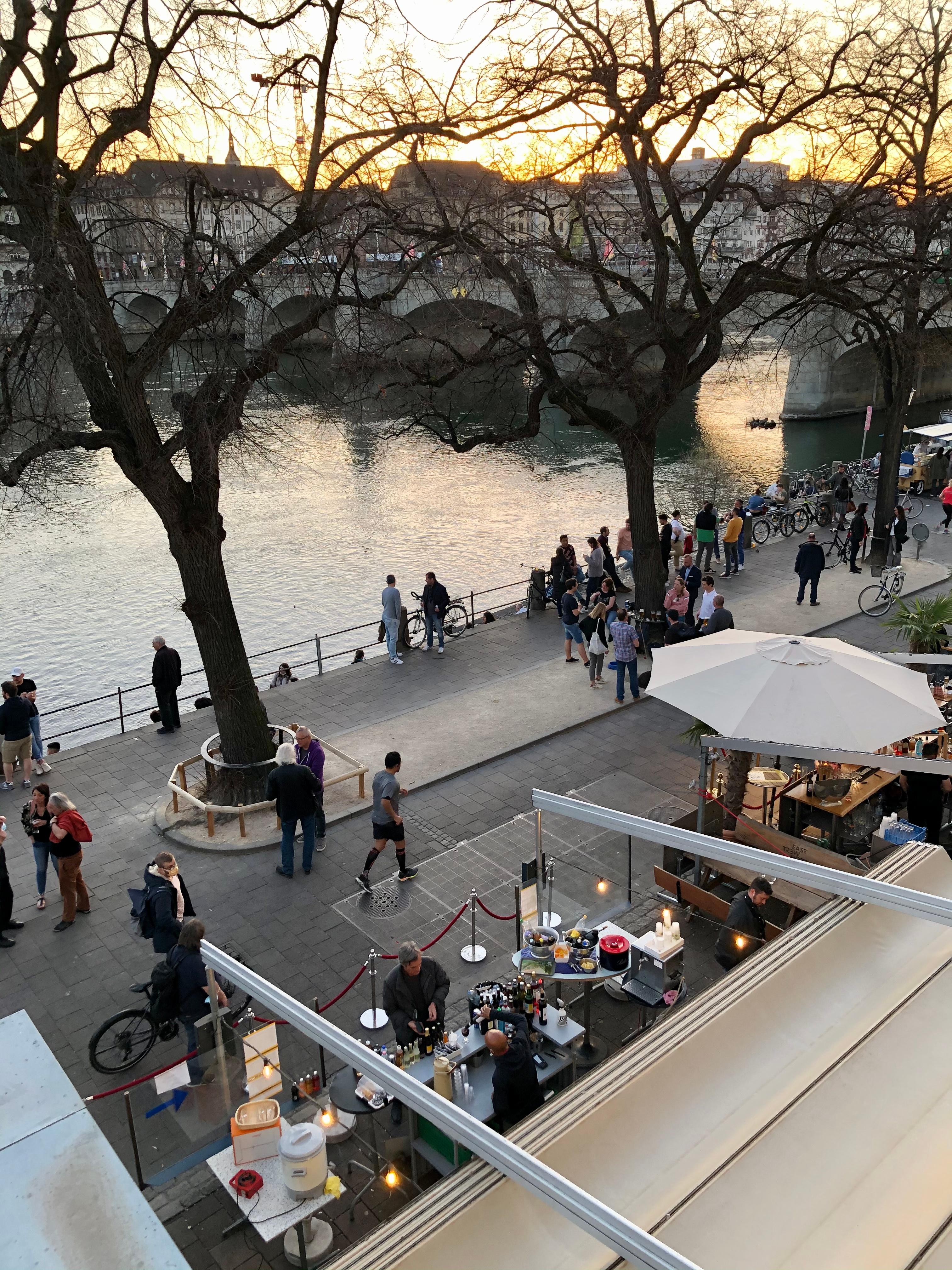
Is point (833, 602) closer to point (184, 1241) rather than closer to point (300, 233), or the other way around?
point (300, 233)

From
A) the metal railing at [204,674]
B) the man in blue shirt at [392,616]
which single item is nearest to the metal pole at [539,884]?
the metal railing at [204,674]

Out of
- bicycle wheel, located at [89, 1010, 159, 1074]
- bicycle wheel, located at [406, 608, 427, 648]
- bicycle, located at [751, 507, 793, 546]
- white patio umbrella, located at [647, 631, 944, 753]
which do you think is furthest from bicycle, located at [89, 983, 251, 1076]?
bicycle, located at [751, 507, 793, 546]

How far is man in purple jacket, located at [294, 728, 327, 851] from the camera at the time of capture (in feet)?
35.7

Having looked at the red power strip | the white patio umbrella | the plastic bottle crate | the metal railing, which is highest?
the white patio umbrella

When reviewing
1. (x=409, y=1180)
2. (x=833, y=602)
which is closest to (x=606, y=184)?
(x=833, y=602)

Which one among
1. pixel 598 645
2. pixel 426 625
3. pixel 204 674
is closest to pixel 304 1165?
pixel 598 645

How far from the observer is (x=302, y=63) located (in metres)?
10.1

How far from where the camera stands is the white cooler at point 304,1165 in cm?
474

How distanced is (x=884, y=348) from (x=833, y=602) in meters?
6.07

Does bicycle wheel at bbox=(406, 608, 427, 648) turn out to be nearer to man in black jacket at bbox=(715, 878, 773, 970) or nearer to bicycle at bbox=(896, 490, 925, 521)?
man in black jacket at bbox=(715, 878, 773, 970)

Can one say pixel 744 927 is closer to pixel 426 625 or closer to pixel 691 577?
pixel 426 625

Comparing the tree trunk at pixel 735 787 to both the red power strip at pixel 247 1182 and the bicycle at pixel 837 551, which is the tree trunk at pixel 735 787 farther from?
the bicycle at pixel 837 551

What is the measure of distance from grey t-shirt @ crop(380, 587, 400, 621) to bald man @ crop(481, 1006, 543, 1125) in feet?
34.1

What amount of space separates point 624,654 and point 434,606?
150 inches
